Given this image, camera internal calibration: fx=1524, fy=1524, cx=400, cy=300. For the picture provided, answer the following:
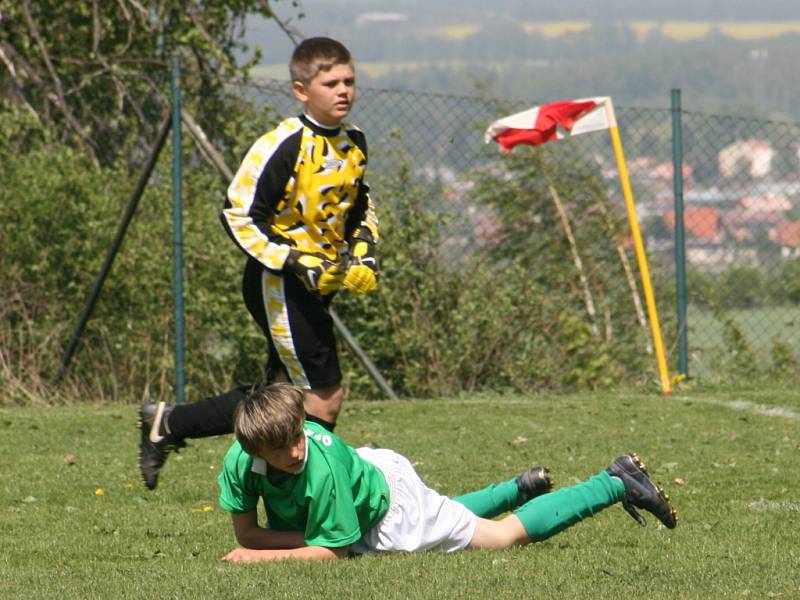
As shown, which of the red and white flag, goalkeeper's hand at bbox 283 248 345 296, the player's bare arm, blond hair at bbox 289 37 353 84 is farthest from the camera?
the red and white flag

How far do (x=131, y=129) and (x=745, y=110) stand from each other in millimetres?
63178

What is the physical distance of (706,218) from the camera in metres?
14.7

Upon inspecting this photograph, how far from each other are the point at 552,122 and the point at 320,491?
6709 mm

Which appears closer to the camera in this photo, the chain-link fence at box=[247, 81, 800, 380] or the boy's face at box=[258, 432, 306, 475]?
the boy's face at box=[258, 432, 306, 475]

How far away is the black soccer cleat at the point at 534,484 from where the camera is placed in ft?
18.0

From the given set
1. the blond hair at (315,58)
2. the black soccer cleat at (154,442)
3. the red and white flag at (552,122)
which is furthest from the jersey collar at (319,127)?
the red and white flag at (552,122)

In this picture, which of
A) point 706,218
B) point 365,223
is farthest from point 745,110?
point 365,223

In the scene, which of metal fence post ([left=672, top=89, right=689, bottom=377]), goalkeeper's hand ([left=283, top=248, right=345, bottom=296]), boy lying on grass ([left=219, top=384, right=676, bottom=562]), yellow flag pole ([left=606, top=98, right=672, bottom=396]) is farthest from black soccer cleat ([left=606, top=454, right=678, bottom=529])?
metal fence post ([left=672, top=89, right=689, bottom=377])

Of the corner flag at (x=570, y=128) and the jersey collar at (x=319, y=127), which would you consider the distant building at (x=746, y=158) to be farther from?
the jersey collar at (x=319, y=127)

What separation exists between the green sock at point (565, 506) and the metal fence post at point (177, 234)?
5491 millimetres

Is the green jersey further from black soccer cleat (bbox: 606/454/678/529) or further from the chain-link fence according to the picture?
the chain-link fence

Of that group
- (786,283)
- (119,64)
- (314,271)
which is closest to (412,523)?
(314,271)

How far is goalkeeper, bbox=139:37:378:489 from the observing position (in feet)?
19.1

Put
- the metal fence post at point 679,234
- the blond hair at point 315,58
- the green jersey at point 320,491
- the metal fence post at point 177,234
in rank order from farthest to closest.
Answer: the metal fence post at point 679,234
the metal fence post at point 177,234
the blond hair at point 315,58
the green jersey at point 320,491
